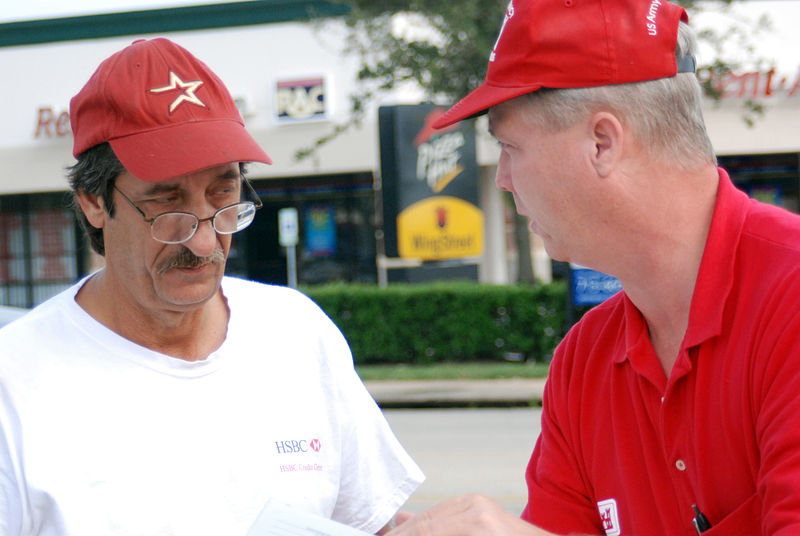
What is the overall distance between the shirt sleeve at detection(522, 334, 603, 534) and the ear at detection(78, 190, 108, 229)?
48.1 inches

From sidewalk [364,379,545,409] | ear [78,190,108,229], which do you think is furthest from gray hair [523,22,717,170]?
sidewalk [364,379,545,409]

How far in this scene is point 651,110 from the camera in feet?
5.92

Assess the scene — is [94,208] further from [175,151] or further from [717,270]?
[717,270]

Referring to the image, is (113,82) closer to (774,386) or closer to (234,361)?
(234,361)

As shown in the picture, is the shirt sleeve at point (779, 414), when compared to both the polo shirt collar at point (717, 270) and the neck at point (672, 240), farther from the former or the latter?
the neck at point (672, 240)

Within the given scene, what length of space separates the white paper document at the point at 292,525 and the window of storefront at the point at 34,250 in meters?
25.5

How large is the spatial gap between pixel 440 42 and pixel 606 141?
1461 centimetres

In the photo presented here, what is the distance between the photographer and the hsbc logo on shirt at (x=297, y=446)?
7.62 feet

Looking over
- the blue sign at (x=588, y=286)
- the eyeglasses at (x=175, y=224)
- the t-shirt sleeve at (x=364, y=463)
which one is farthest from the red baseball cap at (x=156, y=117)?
the blue sign at (x=588, y=286)

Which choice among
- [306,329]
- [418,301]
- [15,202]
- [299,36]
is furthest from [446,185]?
[306,329]

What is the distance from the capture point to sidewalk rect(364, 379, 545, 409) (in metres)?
12.4

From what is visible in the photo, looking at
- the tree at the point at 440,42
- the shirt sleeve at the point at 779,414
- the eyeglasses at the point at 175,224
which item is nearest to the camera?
the shirt sleeve at the point at 779,414

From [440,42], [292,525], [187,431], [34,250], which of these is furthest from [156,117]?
[34,250]

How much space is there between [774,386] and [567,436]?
0.61m
